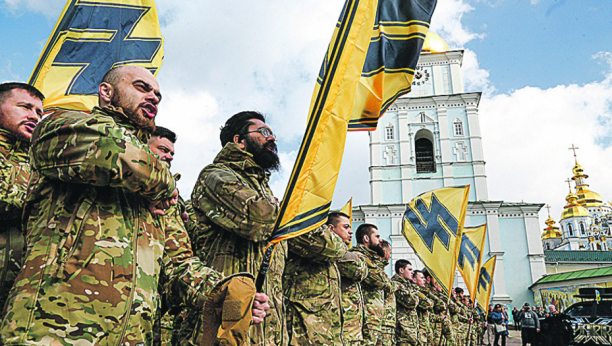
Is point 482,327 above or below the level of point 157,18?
below

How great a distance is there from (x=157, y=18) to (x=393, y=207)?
2360 centimetres

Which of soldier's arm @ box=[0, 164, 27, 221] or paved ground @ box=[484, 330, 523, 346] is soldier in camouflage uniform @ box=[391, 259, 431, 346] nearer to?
soldier's arm @ box=[0, 164, 27, 221]

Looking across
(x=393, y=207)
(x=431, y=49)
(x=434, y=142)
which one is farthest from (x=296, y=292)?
(x=431, y=49)

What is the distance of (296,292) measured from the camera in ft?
11.9

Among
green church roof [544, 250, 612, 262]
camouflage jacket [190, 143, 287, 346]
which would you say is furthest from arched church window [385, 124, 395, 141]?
camouflage jacket [190, 143, 287, 346]

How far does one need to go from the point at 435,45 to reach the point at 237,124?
30314 mm

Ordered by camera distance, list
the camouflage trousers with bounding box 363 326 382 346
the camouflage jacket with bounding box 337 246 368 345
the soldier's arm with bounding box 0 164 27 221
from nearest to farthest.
A: the soldier's arm with bounding box 0 164 27 221 → the camouflage jacket with bounding box 337 246 368 345 → the camouflage trousers with bounding box 363 326 382 346

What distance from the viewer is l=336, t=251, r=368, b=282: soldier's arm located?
14.6ft

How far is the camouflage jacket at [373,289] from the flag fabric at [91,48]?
3378 millimetres

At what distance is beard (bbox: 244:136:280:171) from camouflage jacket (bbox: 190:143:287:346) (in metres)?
0.05

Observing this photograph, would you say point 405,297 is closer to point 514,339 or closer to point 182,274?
point 182,274

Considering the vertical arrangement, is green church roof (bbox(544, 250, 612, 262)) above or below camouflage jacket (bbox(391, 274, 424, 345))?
above

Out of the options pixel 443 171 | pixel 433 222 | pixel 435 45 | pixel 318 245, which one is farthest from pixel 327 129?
pixel 435 45

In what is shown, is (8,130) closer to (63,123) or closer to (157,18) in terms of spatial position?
(63,123)
